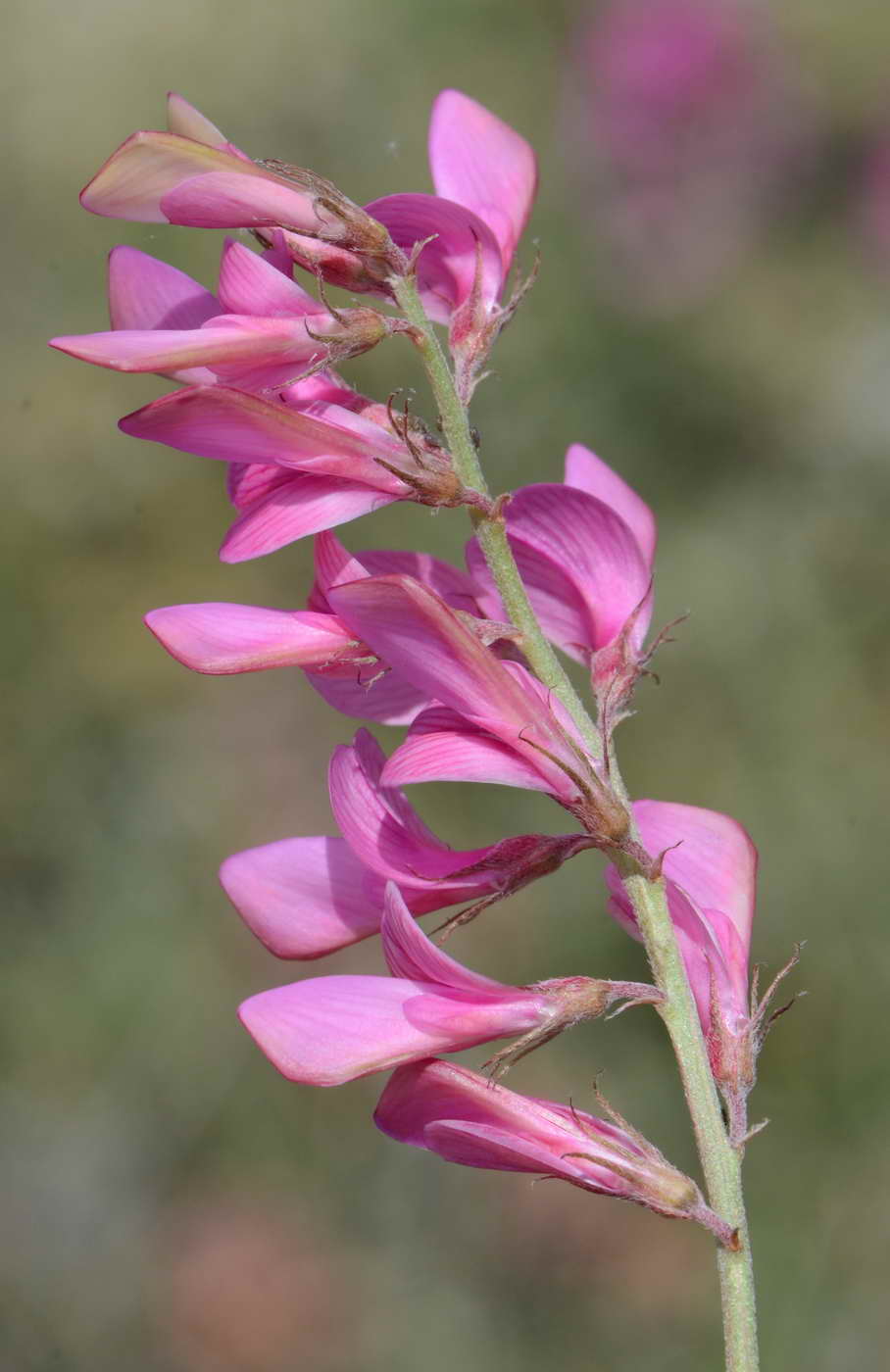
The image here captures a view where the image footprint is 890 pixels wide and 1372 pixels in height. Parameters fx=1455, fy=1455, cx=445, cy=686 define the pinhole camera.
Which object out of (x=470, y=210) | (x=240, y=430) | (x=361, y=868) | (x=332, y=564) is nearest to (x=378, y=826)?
(x=361, y=868)

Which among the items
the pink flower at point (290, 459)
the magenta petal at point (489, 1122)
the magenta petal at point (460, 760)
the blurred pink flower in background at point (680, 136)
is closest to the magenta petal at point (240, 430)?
the pink flower at point (290, 459)

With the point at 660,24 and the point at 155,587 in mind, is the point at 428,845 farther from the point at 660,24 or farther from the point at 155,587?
the point at 660,24

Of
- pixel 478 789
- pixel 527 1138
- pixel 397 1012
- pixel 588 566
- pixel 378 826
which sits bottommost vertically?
pixel 478 789

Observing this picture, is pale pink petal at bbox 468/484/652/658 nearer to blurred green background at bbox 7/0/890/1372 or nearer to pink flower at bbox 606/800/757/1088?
pink flower at bbox 606/800/757/1088

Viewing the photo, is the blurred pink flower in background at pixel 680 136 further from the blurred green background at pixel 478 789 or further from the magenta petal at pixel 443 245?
the magenta petal at pixel 443 245

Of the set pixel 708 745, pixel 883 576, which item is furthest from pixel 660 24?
pixel 708 745

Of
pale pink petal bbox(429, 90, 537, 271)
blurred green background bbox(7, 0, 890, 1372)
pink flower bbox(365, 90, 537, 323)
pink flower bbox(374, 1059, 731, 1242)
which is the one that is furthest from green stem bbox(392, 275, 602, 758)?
blurred green background bbox(7, 0, 890, 1372)

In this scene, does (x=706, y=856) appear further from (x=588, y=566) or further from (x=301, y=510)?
(x=301, y=510)
